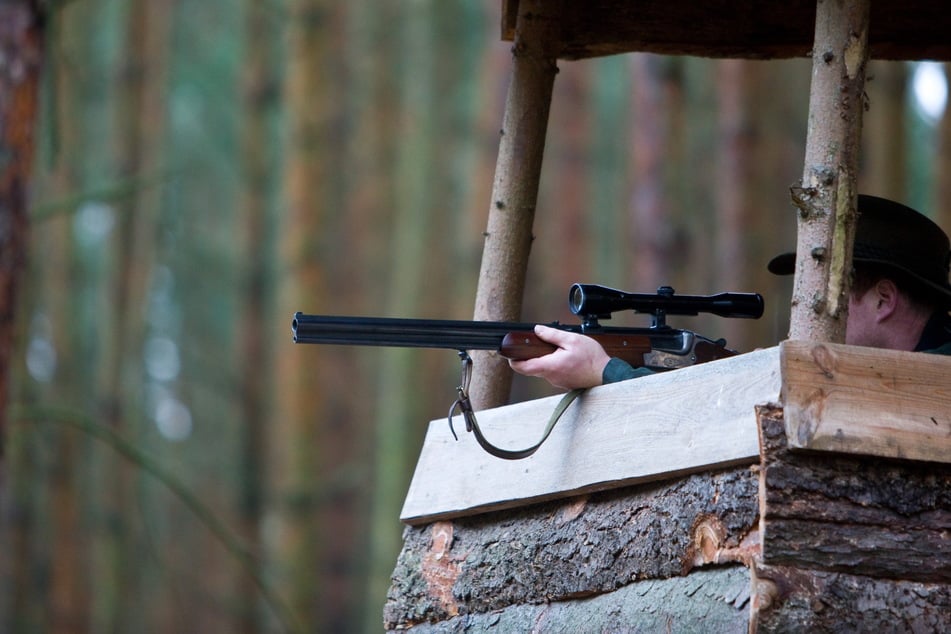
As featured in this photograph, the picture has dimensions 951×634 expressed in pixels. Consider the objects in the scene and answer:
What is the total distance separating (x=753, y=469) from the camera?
3.41 meters

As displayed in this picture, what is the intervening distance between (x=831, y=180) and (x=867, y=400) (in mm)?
747

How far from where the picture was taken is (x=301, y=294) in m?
12.2

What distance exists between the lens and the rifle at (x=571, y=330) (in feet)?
12.9

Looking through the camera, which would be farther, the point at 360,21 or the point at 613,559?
the point at 360,21

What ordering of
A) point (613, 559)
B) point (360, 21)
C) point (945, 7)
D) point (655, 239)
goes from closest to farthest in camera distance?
point (613, 559), point (945, 7), point (655, 239), point (360, 21)

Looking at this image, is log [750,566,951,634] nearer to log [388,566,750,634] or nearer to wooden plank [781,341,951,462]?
log [388,566,750,634]

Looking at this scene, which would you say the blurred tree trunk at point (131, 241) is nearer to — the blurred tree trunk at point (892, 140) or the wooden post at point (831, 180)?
the blurred tree trunk at point (892, 140)

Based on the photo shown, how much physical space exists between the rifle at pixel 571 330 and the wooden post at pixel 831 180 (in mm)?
506

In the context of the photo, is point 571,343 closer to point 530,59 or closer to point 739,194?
point 530,59

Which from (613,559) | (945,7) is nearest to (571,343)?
(613,559)

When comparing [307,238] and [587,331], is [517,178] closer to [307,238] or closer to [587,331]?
[587,331]

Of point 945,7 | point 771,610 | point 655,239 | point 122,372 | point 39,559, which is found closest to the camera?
point 771,610

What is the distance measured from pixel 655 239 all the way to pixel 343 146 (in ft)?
47.9

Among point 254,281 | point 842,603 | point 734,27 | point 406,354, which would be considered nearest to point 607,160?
point 254,281
